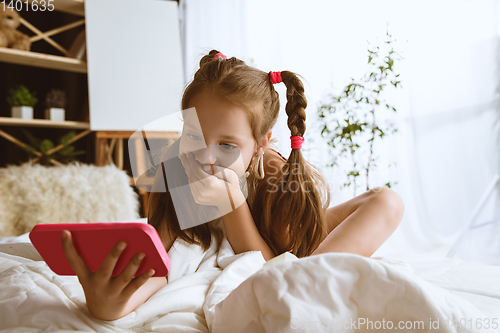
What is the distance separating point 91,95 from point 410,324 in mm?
1992

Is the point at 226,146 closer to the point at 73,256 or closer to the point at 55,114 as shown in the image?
the point at 73,256

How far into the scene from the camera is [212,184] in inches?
26.0

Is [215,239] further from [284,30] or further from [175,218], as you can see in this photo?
[284,30]

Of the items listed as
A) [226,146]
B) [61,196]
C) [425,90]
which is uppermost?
[425,90]

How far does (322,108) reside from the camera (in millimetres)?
1540

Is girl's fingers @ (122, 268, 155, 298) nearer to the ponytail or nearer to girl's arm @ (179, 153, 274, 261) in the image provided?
girl's arm @ (179, 153, 274, 261)

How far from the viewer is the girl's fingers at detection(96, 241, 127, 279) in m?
0.38

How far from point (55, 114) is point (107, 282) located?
6.32 ft

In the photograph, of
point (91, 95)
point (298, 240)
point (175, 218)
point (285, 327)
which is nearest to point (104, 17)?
point (91, 95)

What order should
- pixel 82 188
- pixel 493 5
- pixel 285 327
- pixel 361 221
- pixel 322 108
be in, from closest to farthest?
pixel 285 327, pixel 361 221, pixel 493 5, pixel 82 188, pixel 322 108

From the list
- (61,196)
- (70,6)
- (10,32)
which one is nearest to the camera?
(61,196)

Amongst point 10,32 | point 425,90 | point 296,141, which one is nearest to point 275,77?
point 296,141

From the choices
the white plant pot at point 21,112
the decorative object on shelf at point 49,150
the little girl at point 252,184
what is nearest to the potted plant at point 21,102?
the white plant pot at point 21,112

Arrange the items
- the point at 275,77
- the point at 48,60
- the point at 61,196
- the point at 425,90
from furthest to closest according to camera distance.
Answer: the point at 48,60 → the point at 425,90 → the point at 61,196 → the point at 275,77
